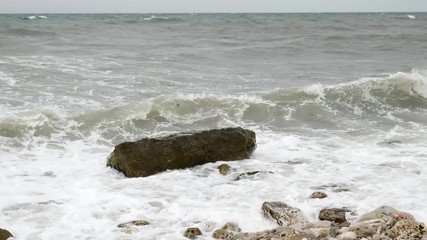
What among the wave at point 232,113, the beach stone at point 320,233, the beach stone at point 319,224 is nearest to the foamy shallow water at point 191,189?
the beach stone at point 319,224

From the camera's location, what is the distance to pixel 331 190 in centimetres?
615

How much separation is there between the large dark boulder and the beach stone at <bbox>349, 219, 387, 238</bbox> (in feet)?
9.17

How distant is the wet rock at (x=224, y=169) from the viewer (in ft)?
22.6

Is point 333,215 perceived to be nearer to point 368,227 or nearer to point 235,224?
point 368,227

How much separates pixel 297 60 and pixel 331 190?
14.3 m

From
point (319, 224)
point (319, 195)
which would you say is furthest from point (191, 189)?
point (319, 224)

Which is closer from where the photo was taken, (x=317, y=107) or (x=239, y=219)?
(x=239, y=219)

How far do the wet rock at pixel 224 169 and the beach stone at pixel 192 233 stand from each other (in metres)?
1.93

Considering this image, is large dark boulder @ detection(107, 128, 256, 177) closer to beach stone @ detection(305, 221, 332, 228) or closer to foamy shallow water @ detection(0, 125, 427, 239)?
foamy shallow water @ detection(0, 125, 427, 239)

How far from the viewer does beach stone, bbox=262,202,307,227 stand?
511 cm

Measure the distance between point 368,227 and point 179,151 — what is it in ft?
10.5

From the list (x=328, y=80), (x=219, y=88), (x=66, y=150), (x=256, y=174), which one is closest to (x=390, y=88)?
(x=328, y=80)

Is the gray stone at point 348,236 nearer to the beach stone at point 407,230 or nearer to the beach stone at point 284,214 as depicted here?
the beach stone at point 407,230

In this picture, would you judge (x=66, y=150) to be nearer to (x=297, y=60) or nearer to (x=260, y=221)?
(x=260, y=221)
